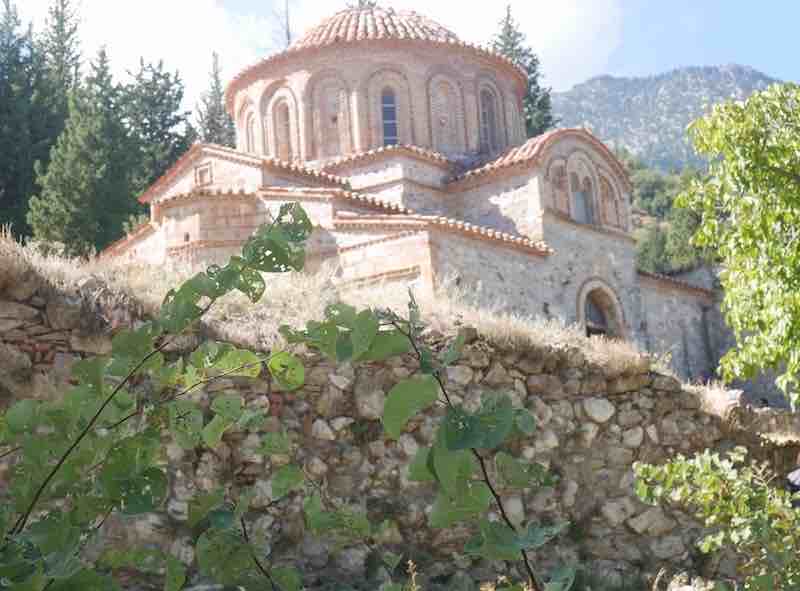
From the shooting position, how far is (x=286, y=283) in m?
7.20

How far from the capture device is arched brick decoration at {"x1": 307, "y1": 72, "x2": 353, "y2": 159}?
59.3 feet

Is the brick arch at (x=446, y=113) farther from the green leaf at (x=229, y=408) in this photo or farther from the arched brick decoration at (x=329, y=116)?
the green leaf at (x=229, y=408)

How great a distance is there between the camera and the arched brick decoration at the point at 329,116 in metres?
18.1

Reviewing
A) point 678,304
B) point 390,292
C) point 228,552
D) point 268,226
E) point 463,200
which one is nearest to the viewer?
point 268,226

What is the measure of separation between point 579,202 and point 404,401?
16.9 m

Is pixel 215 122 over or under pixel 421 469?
over

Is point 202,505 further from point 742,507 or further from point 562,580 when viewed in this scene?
point 742,507

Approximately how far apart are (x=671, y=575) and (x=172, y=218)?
393 inches

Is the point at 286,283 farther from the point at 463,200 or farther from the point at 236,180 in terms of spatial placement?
the point at 463,200

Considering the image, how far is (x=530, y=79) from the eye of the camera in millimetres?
31969

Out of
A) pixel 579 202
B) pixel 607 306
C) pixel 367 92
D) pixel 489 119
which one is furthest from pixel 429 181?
pixel 607 306

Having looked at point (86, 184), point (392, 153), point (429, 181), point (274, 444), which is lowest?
point (274, 444)

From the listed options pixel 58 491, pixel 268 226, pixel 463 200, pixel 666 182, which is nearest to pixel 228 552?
A: pixel 58 491

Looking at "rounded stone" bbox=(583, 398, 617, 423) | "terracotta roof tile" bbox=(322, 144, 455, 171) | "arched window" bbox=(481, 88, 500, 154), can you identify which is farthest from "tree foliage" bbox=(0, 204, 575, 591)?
"arched window" bbox=(481, 88, 500, 154)
